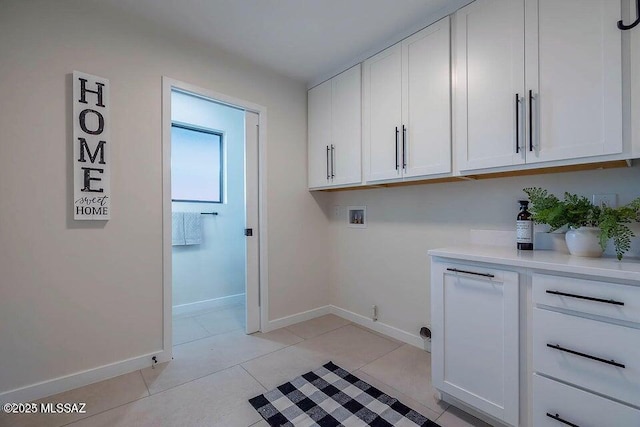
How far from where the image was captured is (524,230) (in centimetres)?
166

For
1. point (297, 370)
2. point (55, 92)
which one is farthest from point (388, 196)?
point (55, 92)

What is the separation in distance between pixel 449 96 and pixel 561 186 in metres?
0.86

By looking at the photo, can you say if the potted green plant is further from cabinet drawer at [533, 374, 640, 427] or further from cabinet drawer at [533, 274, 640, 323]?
cabinet drawer at [533, 374, 640, 427]

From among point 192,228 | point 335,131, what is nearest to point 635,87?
point 335,131

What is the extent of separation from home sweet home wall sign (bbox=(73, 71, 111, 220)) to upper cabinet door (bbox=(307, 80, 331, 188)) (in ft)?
5.60

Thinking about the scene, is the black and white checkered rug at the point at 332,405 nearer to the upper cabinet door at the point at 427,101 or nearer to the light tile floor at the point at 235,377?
the light tile floor at the point at 235,377

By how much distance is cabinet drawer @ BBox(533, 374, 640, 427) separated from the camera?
3.53ft

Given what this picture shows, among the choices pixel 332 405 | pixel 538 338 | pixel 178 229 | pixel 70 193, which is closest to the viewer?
pixel 538 338

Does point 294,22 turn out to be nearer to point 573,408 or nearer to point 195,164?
point 195,164

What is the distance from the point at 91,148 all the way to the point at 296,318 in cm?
223

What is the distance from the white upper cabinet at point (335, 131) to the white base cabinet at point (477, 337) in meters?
1.21

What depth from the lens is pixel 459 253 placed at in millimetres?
1546

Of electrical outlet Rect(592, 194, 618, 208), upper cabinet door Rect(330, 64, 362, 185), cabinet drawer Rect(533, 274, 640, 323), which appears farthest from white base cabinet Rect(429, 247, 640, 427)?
upper cabinet door Rect(330, 64, 362, 185)

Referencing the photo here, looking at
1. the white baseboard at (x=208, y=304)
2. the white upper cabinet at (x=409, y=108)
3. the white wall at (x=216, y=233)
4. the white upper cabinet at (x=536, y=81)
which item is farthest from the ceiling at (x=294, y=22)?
the white baseboard at (x=208, y=304)
